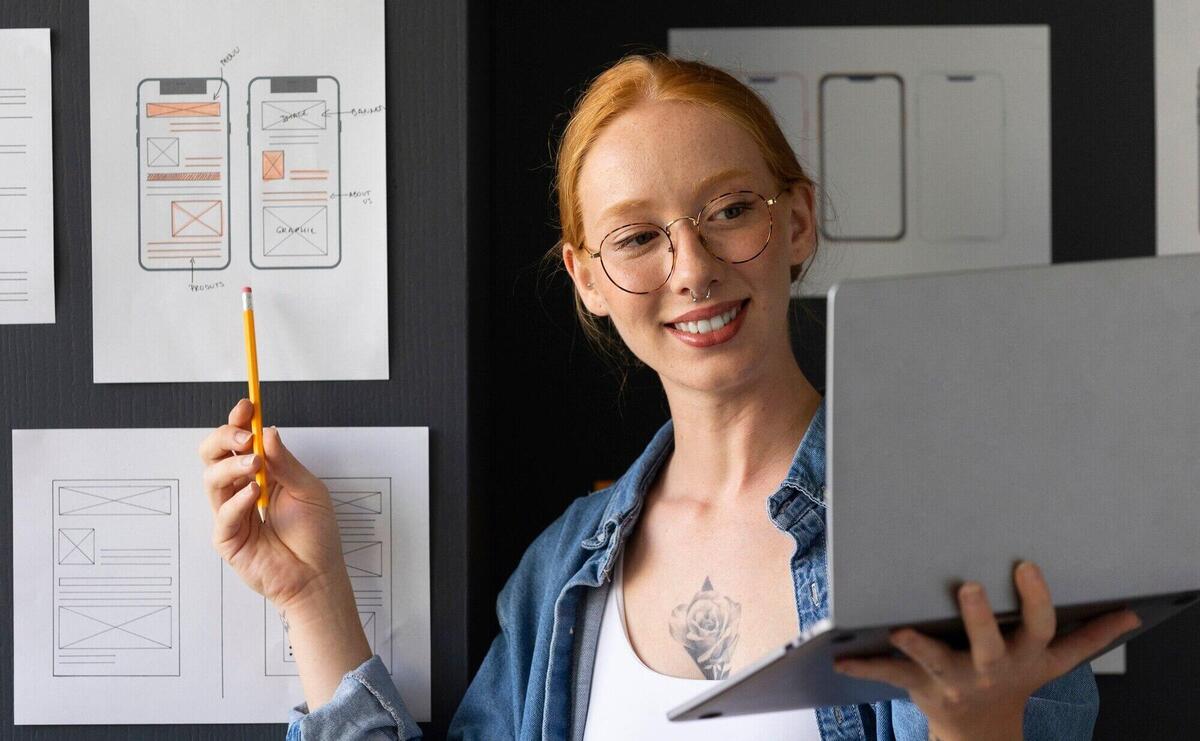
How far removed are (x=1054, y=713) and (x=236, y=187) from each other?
101 cm

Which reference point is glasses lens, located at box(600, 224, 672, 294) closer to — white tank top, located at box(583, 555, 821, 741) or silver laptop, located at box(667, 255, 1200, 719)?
white tank top, located at box(583, 555, 821, 741)


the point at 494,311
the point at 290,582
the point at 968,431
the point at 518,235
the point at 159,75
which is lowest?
the point at 290,582

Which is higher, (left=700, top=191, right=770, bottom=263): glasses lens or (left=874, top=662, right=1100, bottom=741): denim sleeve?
(left=700, top=191, right=770, bottom=263): glasses lens

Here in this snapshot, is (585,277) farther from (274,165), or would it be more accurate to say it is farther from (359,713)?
(359,713)

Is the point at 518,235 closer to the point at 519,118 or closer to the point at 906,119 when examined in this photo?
the point at 519,118

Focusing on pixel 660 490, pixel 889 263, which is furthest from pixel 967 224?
pixel 660 490

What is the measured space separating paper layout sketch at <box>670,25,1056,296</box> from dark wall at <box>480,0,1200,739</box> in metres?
0.04

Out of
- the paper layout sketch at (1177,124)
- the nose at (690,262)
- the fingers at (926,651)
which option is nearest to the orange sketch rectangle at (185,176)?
the nose at (690,262)

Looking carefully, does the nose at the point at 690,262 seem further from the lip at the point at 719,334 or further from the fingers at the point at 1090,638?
the fingers at the point at 1090,638

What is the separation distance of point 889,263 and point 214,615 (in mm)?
995

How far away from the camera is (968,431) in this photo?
2.32 ft

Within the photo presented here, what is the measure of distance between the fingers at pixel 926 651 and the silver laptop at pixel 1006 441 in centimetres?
1


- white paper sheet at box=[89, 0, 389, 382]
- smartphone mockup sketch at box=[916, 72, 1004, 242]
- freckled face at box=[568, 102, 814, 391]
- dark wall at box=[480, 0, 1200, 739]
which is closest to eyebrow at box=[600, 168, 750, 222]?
freckled face at box=[568, 102, 814, 391]

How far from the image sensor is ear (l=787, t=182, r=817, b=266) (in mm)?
1215
